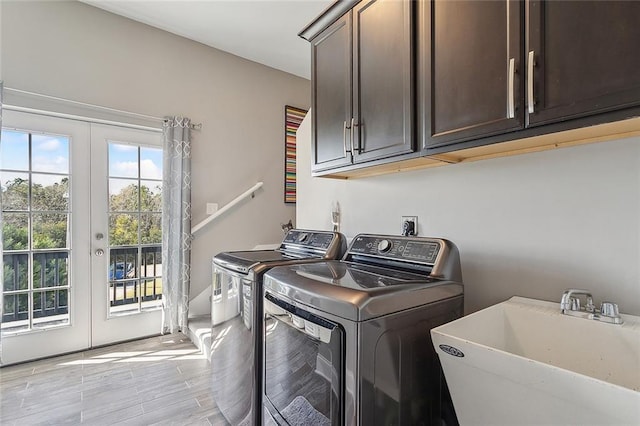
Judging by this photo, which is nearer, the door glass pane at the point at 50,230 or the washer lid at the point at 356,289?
the washer lid at the point at 356,289

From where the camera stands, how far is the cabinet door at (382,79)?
4.46ft

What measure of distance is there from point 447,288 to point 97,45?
3462mm

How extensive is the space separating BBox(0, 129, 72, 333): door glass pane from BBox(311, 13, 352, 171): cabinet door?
237cm

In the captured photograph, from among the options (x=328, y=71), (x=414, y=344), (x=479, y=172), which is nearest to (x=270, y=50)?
(x=328, y=71)

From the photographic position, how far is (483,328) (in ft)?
3.52

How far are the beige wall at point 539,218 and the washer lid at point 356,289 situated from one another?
267 mm

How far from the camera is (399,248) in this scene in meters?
1.48

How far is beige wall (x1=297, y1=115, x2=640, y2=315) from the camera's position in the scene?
104 centimetres

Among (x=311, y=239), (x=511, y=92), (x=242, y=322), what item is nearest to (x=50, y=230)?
(x=242, y=322)

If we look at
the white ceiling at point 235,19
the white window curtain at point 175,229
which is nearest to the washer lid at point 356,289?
the white window curtain at point 175,229

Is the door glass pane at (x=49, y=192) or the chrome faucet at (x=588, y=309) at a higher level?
the door glass pane at (x=49, y=192)

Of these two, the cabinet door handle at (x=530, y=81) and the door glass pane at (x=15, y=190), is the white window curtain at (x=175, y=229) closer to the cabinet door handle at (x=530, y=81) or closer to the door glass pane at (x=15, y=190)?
the door glass pane at (x=15, y=190)

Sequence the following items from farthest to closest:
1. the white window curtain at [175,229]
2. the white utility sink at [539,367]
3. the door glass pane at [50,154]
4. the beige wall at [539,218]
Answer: the white window curtain at [175,229] < the door glass pane at [50,154] < the beige wall at [539,218] < the white utility sink at [539,367]

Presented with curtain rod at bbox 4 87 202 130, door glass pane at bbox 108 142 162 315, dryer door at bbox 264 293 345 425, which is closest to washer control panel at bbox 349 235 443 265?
dryer door at bbox 264 293 345 425
